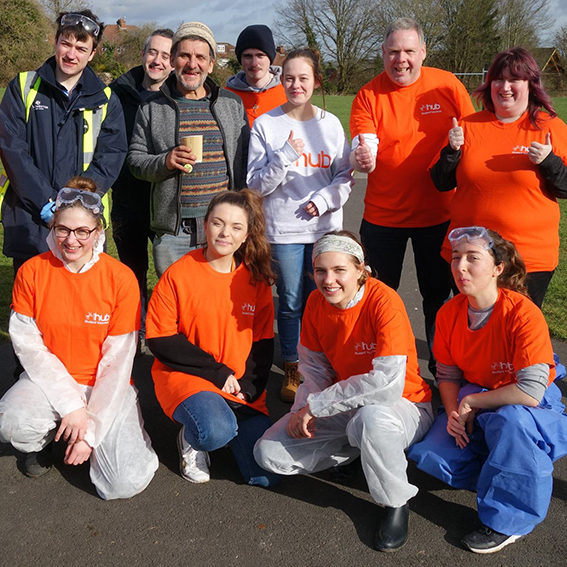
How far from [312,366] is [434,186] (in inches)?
60.1

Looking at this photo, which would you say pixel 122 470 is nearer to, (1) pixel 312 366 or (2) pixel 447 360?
(1) pixel 312 366

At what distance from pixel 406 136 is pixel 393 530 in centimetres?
Answer: 246

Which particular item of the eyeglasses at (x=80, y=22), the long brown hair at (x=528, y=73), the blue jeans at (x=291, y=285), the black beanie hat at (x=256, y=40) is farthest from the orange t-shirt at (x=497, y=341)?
the eyeglasses at (x=80, y=22)

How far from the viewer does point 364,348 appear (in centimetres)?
344

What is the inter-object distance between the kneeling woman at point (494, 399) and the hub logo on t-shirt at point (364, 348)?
39 cm

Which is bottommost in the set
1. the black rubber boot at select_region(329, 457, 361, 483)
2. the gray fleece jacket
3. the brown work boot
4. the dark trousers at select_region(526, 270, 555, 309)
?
the black rubber boot at select_region(329, 457, 361, 483)

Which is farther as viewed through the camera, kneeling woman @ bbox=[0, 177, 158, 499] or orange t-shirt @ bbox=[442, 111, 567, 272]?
orange t-shirt @ bbox=[442, 111, 567, 272]

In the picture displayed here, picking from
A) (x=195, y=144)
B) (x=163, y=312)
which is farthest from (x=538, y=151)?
(x=163, y=312)

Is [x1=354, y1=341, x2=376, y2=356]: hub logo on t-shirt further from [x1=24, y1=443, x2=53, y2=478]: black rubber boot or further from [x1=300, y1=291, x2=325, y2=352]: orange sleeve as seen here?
[x1=24, y1=443, x2=53, y2=478]: black rubber boot

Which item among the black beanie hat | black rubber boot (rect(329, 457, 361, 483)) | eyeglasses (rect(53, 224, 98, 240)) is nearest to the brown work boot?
black rubber boot (rect(329, 457, 361, 483))

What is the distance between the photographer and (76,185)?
12.8ft

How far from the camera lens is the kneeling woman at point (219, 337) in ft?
11.5

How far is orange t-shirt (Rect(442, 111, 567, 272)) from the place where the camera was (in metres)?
3.74

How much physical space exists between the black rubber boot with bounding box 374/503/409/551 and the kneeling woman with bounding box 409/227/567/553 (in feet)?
0.91
